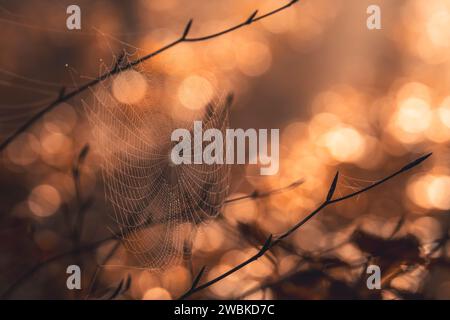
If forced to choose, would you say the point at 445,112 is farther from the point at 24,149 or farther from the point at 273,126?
the point at 24,149

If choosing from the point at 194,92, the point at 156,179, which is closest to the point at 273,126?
the point at 194,92

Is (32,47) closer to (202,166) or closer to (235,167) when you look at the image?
(235,167)

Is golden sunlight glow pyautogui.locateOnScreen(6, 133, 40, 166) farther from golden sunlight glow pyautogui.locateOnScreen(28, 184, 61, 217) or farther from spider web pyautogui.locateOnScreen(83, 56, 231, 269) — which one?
spider web pyautogui.locateOnScreen(83, 56, 231, 269)

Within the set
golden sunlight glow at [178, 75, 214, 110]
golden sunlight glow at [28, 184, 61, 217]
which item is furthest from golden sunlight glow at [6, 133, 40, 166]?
golden sunlight glow at [178, 75, 214, 110]

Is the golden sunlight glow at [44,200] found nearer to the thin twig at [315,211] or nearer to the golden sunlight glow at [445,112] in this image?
the golden sunlight glow at [445,112]

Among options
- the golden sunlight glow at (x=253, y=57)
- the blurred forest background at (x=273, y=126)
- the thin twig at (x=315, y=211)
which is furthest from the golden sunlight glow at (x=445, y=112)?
the thin twig at (x=315, y=211)
